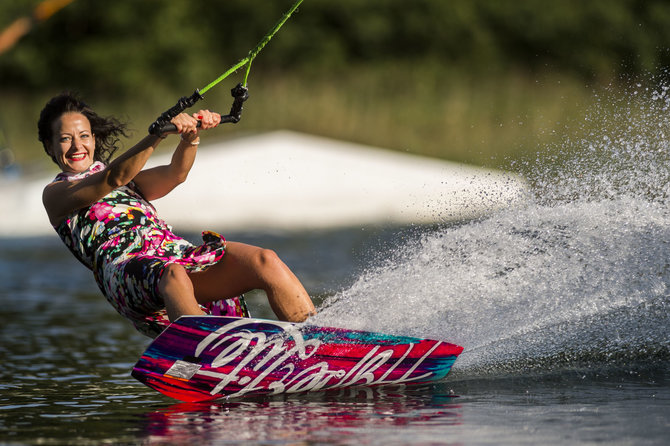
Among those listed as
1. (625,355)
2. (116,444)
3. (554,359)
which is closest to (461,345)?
(554,359)

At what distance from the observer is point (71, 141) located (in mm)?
5125

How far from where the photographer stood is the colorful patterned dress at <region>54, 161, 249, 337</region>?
16.0 feet

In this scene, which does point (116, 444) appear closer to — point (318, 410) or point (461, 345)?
point (318, 410)

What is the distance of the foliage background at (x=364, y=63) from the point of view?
89.6ft

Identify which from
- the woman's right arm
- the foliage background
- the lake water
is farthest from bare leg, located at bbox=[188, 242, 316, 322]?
the foliage background

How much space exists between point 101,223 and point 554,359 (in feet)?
7.33

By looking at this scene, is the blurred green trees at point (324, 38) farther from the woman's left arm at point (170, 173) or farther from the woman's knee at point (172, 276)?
the woman's knee at point (172, 276)

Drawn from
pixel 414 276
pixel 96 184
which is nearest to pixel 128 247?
pixel 96 184

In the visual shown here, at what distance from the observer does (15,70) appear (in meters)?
33.9

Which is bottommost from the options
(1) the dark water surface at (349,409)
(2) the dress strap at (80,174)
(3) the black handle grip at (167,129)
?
(1) the dark water surface at (349,409)

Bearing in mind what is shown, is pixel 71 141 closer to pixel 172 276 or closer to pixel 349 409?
pixel 172 276

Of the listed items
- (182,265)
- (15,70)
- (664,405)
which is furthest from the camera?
(15,70)

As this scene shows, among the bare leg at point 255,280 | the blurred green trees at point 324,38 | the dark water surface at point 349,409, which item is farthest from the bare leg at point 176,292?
the blurred green trees at point 324,38

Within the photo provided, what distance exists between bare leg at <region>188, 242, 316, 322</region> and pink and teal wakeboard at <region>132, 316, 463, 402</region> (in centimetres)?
11
